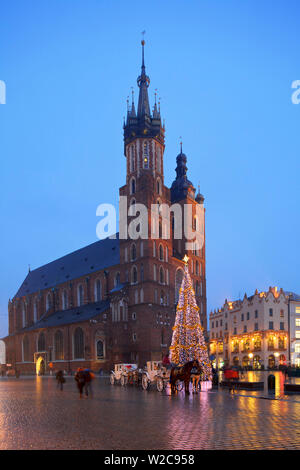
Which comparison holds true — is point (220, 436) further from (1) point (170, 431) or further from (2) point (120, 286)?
(2) point (120, 286)

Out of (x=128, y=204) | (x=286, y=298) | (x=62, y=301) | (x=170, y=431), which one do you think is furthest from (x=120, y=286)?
(x=170, y=431)

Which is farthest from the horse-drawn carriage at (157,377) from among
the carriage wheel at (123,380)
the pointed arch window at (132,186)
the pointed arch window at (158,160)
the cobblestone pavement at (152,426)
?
the pointed arch window at (158,160)

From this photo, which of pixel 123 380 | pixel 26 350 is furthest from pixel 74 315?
pixel 123 380

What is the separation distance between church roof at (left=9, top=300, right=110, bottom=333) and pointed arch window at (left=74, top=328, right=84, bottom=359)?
5.60ft

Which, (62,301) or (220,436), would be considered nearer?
(220,436)

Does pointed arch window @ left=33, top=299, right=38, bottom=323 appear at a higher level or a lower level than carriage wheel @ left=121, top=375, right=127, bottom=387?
lower

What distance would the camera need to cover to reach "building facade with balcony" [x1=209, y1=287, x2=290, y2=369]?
246 feet

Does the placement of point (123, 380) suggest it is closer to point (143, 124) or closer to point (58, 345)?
point (58, 345)

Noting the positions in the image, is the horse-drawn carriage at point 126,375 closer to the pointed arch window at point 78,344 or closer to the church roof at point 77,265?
the pointed arch window at point 78,344

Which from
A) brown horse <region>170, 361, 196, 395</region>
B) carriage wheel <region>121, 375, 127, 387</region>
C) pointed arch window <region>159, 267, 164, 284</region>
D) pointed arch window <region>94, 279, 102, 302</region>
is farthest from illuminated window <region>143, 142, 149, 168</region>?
brown horse <region>170, 361, 196, 395</region>

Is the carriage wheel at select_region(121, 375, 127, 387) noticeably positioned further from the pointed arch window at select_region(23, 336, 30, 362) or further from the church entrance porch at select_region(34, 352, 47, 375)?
the pointed arch window at select_region(23, 336, 30, 362)

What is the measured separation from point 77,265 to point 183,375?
59.7m
